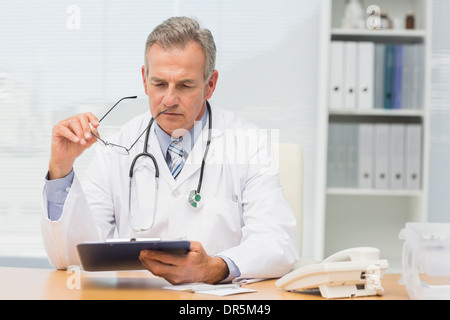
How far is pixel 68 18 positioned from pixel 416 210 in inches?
70.3

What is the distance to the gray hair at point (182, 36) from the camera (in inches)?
63.2

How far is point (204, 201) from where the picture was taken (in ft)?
5.10

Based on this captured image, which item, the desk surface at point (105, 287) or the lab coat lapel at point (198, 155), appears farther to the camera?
the lab coat lapel at point (198, 155)

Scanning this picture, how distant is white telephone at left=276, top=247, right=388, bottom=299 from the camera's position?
980 mm

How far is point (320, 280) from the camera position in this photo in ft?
3.24

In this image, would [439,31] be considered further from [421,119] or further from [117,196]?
[117,196]

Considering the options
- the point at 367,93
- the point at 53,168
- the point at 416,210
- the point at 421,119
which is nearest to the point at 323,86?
the point at 367,93

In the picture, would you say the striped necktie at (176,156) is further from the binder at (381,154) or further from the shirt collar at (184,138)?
the binder at (381,154)

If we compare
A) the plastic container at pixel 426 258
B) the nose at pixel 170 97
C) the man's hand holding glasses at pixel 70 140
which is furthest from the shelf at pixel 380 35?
the plastic container at pixel 426 258

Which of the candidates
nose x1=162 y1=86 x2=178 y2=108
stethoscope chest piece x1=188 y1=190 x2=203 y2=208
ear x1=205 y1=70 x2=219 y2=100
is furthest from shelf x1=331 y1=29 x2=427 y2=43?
stethoscope chest piece x1=188 y1=190 x2=203 y2=208

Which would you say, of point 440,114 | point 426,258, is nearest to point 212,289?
point 426,258

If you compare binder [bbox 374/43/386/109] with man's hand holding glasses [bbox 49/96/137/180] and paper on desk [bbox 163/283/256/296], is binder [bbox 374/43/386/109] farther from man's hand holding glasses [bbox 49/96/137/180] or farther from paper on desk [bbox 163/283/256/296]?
paper on desk [bbox 163/283/256/296]

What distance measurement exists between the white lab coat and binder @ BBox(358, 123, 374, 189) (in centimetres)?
87

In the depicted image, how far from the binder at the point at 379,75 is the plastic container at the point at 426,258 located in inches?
60.9
